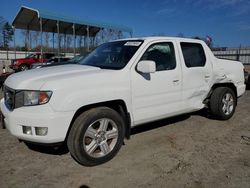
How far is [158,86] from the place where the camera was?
462 centimetres

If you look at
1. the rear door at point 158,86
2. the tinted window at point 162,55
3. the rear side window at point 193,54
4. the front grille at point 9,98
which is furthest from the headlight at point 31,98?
the rear side window at point 193,54

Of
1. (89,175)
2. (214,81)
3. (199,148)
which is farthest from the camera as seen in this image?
(214,81)

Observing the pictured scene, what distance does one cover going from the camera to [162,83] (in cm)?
468

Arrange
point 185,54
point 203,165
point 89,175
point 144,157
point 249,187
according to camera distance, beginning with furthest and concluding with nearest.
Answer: point 185,54 < point 144,157 < point 203,165 < point 89,175 < point 249,187

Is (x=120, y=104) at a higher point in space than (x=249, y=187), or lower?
higher

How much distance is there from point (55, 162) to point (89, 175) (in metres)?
0.70

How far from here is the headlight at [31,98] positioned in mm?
3506

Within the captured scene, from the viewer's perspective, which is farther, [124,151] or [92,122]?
[124,151]

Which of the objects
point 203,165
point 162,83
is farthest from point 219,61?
point 203,165

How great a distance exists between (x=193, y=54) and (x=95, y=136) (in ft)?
9.25

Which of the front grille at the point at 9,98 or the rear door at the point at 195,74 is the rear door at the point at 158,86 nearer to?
the rear door at the point at 195,74

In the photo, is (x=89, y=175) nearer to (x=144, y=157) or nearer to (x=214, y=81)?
(x=144, y=157)

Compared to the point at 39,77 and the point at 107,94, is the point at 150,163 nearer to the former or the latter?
the point at 107,94

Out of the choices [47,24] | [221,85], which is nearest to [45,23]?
[47,24]
